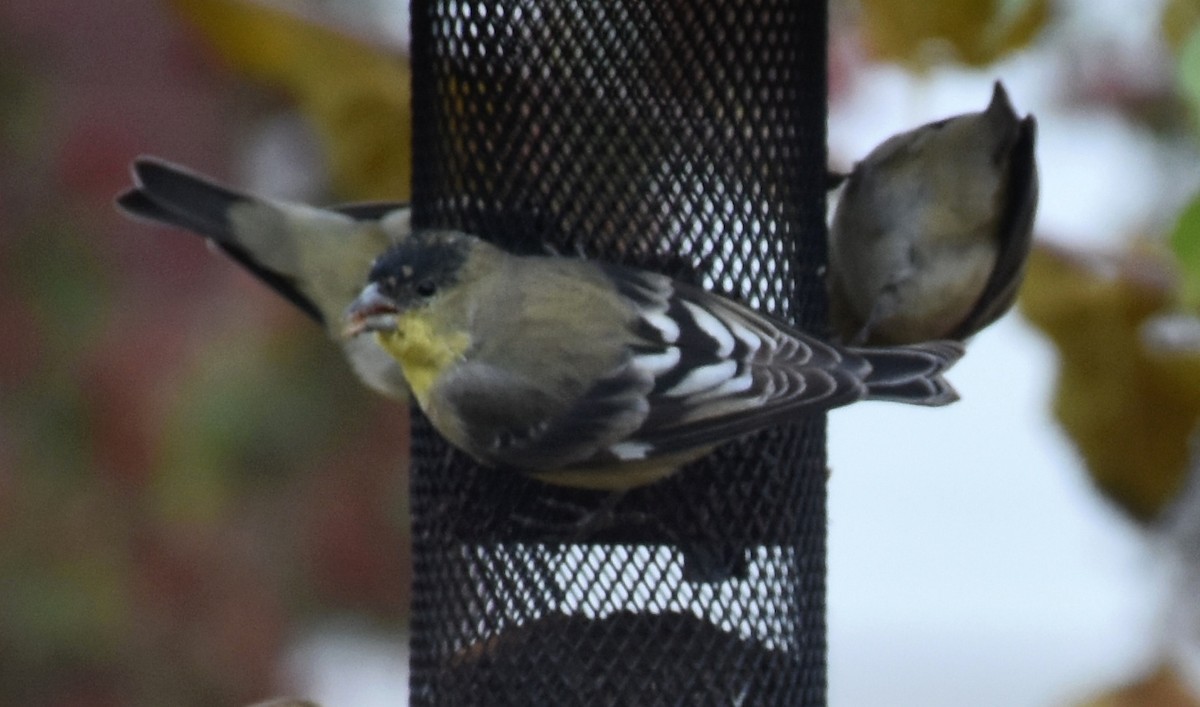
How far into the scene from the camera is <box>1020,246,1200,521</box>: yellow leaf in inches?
203

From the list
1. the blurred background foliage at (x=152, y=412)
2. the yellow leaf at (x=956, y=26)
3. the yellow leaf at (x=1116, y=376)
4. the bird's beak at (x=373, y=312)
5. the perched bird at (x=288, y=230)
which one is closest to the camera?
the bird's beak at (x=373, y=312)

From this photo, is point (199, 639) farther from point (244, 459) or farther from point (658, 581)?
point (658, 581)

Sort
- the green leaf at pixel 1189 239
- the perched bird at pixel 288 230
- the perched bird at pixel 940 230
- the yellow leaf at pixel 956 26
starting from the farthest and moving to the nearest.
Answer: the yellow leaf at pixel 956 26, the perched bird at pixel 288 230, the perched bird at pixel 940 230, the green leaf at pixel 1189 239

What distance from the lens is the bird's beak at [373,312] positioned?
11.8ft

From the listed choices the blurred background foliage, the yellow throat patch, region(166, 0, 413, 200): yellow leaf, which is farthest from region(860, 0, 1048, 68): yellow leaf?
the yellow throat patch

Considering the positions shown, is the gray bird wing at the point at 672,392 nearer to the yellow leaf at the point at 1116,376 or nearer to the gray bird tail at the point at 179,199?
the gray bird tail at the point at 179,199

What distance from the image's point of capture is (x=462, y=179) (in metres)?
3.91

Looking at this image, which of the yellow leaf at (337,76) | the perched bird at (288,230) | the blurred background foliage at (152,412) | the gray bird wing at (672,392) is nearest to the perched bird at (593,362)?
the gray bird wing at (672,392)

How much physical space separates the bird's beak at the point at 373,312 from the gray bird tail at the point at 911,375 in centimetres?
87

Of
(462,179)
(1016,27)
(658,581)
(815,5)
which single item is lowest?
(658,581)

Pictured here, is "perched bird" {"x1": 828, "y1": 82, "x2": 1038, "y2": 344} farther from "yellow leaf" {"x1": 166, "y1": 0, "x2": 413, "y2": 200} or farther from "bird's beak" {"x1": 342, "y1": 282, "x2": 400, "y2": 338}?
"yellow leaf" {"x1": 166, "y1": 0, "x2": 413, "y2": 200}

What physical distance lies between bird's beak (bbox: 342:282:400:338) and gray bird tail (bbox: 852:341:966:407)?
2.85 ft

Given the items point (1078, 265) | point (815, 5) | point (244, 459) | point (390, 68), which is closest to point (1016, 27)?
point (1078, 265)

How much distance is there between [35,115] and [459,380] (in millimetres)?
3523
